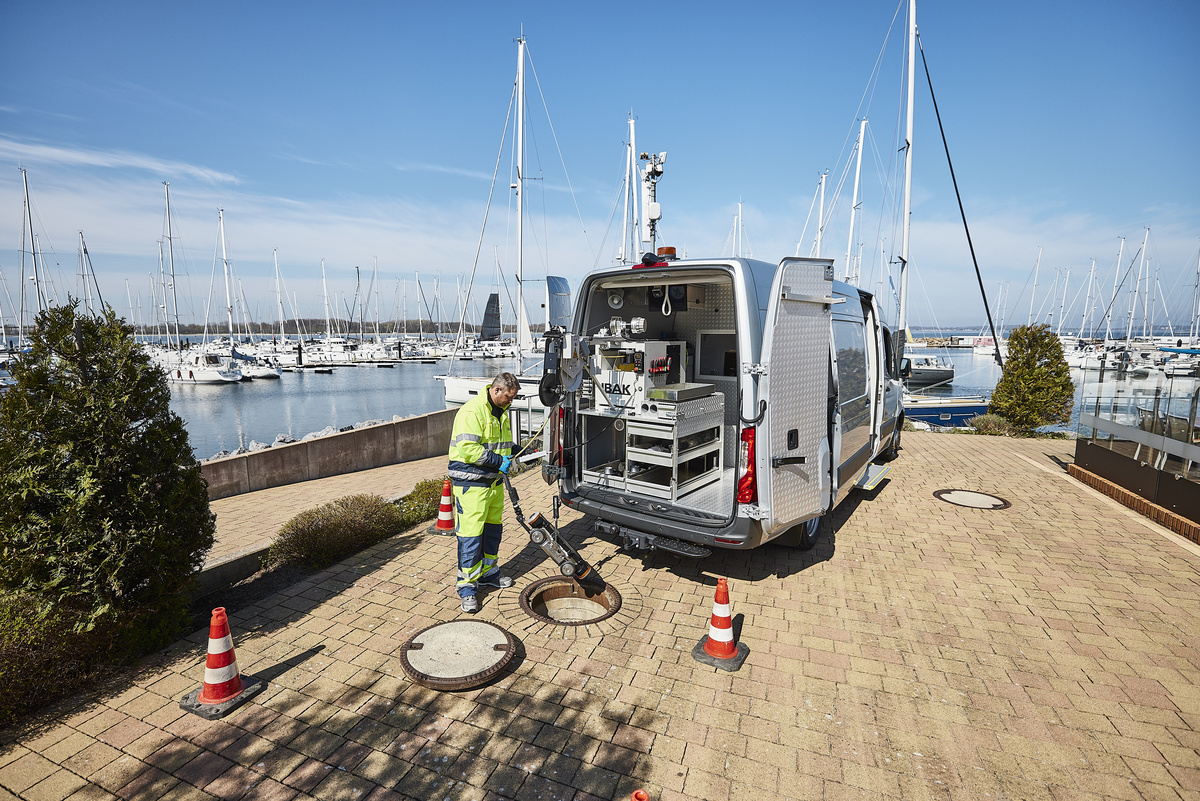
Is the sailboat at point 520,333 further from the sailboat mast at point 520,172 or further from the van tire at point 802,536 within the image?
the van tire at point 802,536

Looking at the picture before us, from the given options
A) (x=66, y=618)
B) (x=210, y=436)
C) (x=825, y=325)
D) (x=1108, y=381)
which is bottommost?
(x=210, y=436)

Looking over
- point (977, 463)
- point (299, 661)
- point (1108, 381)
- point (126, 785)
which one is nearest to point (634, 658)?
point (299, 661)

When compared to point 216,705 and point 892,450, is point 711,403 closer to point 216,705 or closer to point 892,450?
point 216,705

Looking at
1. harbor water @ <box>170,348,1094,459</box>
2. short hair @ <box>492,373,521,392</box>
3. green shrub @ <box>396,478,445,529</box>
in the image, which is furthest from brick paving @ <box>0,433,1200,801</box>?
harbor water @ <box>170,348,1094,459</box>

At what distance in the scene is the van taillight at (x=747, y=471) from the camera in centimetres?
409

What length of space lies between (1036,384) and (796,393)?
12.8 m

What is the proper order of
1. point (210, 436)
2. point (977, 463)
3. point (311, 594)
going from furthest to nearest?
point (210, 436), point (977, 463), point (311, 594)

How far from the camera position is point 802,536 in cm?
539

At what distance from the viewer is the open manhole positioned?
4570mm

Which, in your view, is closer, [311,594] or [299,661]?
[299,661]

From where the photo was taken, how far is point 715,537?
4.19 metres

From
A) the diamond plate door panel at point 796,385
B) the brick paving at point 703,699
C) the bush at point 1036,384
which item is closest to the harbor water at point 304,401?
the bush at point 1036,384

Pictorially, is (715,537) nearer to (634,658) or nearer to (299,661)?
(634,658)

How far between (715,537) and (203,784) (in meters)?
3.31
